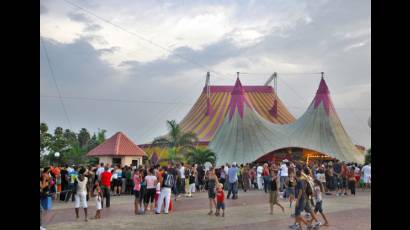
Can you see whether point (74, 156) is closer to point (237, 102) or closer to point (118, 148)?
point (237, 102)

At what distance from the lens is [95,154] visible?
21.6 metres

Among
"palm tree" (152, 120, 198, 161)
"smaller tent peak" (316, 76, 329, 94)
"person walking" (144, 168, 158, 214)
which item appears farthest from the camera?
"smaller tent peak" (316, 76, 329, 94)

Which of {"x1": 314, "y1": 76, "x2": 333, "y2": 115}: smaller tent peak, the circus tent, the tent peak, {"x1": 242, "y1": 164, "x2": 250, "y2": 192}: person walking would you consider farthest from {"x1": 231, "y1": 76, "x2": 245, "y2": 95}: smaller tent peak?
{"x1": 242, "y1": 164, "x2": 250, "y2": 192}: person walking

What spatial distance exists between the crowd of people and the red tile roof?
9.79ft

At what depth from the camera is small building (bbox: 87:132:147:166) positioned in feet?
70.9

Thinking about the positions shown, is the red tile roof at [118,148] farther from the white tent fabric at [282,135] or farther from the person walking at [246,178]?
the white tent fabric at [282,135]

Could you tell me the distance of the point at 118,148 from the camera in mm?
21672

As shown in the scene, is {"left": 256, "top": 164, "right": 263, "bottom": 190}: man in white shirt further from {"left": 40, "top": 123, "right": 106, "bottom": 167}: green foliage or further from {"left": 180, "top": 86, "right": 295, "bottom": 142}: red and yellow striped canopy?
{"left": 180, "top": 86, "right": 295, "bottom": 142}: red and yellow striped canopy

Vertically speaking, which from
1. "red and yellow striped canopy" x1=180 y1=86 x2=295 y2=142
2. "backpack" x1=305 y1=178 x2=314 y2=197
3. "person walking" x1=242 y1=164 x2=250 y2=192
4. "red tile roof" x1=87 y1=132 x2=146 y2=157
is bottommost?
"person walking" x1=242 y1=164 x2=250 y2=192

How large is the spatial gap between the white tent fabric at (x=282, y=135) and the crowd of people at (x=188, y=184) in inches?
499

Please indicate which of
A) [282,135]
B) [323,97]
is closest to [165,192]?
[282,135]

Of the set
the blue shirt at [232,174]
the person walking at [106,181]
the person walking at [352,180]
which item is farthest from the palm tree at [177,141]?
the person walking at [106,181]

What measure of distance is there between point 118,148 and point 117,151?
203 millimetres
